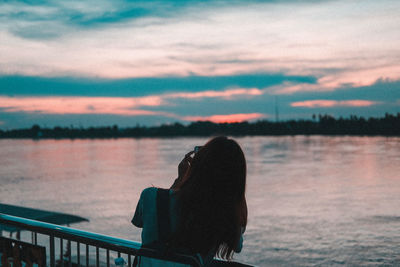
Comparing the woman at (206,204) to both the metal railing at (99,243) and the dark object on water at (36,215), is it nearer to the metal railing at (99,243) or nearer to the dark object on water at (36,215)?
the metal railing at (99,243)

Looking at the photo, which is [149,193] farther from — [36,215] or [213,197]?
[36,215]

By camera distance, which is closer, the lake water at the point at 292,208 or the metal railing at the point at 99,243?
the metal railing at the point at 99,243

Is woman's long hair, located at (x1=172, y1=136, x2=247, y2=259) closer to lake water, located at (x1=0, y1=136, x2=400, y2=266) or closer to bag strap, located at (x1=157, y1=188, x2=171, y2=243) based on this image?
bag strap, located at (x1=157, y1=188, x2=171, y2=243)

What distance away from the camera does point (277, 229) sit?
1348 inches

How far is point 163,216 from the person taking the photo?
2.34 m

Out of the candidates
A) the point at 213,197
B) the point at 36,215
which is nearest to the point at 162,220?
the point at 213,197

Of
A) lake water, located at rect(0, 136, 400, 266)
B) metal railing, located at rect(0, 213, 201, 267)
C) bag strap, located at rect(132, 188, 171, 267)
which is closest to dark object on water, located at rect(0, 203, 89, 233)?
metal railing, located at rect(0, 213, 201, 267)

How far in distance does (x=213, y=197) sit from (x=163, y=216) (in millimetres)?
302

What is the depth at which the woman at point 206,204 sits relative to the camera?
7.34 ft

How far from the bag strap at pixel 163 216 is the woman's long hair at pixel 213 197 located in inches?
2.2

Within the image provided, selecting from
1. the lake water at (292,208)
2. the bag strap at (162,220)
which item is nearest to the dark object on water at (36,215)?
the bag strap at (162,220)

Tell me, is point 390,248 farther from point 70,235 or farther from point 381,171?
point 381,171

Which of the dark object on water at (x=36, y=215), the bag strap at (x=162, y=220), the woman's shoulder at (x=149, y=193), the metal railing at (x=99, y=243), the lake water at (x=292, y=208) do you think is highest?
the woman's shoulder at (x=149, y=193)

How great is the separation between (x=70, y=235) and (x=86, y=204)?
152 feet
